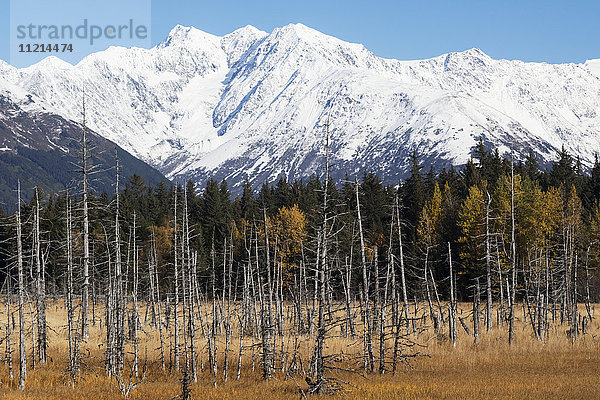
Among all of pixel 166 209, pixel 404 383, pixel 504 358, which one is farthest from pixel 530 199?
pixel 166 209

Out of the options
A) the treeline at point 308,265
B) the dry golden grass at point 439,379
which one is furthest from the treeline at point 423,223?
the dry golden grass at point 439,379

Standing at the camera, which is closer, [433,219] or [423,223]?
[423,223]

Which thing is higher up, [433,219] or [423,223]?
[433,219]

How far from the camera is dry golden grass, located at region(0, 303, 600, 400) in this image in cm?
2294

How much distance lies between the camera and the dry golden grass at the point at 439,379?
22.9m

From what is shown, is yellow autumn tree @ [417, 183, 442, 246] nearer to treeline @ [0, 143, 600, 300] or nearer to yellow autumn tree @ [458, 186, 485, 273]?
treeline @ [0, 143, 600, 300]

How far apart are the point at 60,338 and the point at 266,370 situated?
95.9ft

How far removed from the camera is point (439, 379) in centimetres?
2688

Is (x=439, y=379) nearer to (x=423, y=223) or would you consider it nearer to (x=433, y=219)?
(x=423, y=223)

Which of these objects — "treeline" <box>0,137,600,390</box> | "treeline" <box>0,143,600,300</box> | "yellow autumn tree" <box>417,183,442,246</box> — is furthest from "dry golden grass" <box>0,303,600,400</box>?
"yellow autumn tree" <box>417,183,442,246</box>

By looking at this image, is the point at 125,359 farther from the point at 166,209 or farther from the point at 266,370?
the point at 166,209

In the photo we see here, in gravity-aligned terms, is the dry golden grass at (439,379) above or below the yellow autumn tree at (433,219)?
below

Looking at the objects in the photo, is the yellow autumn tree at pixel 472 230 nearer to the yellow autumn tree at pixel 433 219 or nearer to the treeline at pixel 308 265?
the treeline at pixel 308 265

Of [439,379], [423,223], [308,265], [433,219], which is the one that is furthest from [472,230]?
[439,379]
